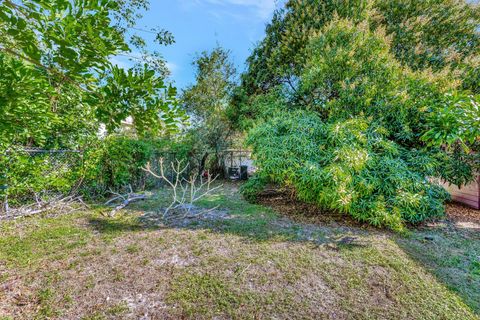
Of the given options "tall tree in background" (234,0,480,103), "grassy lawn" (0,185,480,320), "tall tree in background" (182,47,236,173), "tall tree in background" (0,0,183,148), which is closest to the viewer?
"tall tree in background" (0,0,183,148)

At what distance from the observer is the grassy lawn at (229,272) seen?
6.36ft

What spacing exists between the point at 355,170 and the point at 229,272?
9.63 ft

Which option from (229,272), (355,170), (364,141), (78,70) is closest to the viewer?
(78,70)

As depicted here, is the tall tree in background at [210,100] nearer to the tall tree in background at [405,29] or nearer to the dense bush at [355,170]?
the tall tree in background at [405,29]

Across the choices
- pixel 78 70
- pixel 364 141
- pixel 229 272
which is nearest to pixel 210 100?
pixel 364 141

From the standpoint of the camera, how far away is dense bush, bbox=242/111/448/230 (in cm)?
384

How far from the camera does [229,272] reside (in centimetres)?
246

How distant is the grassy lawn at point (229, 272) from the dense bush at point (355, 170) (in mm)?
440

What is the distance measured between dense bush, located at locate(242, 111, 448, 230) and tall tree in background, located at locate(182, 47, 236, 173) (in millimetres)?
4141

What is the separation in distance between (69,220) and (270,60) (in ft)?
23.2

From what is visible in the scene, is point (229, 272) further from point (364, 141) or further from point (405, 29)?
point (405, 29)

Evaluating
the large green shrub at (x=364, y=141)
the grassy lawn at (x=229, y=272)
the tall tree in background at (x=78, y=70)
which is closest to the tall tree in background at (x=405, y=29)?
the large green shrub at (x=364, y=141)

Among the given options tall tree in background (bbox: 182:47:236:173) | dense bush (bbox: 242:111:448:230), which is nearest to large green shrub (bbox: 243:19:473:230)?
dense bush (bbox: 242:111:448:230)

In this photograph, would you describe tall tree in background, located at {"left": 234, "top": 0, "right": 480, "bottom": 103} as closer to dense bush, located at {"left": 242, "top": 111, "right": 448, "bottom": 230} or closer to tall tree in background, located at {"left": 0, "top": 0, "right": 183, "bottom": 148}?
dense bush, located at {"left": 242, "top": 111, "right": 448, "bottom": 230}
